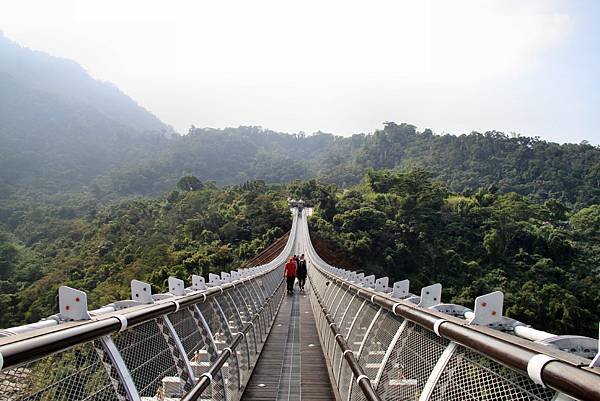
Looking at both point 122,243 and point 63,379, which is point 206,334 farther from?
point 122,243

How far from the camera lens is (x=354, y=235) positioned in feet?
137

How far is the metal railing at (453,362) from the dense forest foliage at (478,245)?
2998 cm

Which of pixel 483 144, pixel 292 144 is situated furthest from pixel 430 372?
pixel 292 144

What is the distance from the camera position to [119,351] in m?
2.11

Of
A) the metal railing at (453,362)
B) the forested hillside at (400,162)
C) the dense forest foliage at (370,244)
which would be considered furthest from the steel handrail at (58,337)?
the forested hillside at (400,162)

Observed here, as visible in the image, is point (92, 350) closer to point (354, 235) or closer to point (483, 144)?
point (354, 235)

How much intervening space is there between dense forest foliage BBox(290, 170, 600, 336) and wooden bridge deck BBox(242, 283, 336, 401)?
84.3 ft

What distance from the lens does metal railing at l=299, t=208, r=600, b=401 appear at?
1.21 meters

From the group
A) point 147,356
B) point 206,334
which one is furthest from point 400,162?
point 147,356

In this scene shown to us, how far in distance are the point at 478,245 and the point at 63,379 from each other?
4593 centimetres

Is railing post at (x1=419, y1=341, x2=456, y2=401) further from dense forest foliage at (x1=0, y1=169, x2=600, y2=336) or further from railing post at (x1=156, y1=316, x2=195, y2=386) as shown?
dense forest foliage at (x1=0, y1=169, x2=600, y2=336)

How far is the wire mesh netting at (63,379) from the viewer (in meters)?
1.45

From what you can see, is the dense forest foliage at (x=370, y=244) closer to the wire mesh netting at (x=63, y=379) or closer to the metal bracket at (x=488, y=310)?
the wire mesh netting at (x=63, y=379)

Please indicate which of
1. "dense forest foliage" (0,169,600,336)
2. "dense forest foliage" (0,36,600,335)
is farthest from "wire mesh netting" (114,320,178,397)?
"dense forest foliage" (0,36,600,335)
